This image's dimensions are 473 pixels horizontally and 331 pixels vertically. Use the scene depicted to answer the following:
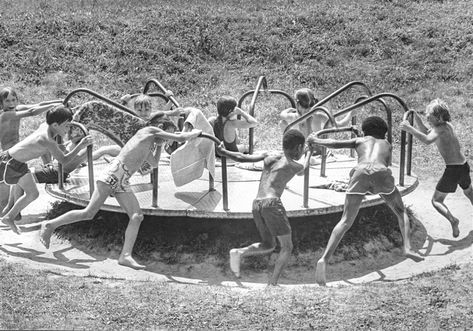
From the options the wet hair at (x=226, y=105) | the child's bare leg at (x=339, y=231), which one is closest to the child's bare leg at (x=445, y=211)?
the child's bare leg at (x=339, y=231)

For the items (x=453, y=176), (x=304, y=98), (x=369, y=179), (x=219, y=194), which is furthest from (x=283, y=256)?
(x=304, y=98)

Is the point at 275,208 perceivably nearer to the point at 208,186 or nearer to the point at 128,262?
the point at 128,262

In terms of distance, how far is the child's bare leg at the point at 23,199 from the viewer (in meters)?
9.05

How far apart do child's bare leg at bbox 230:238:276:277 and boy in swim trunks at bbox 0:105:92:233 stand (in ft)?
7.53

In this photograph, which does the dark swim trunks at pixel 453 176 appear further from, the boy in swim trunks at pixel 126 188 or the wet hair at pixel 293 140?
the boy in swim trunks at pixel 126 188

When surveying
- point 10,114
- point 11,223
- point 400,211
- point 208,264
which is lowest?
point 208,264

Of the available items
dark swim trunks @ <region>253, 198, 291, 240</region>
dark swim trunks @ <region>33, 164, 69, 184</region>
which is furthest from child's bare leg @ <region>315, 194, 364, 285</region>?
dark swim trunks @ <region>33, 164, 69, 184</region>

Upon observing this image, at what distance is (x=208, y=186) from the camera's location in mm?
9891

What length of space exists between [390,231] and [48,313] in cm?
445

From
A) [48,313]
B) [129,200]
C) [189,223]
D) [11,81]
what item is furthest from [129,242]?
[11,81]

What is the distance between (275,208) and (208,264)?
143 cm

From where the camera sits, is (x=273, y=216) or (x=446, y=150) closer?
(x=273, y=216)

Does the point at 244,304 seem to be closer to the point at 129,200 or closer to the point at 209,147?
the point at 129,200

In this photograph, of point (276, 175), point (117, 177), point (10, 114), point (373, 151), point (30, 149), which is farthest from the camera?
point (10, 114)
